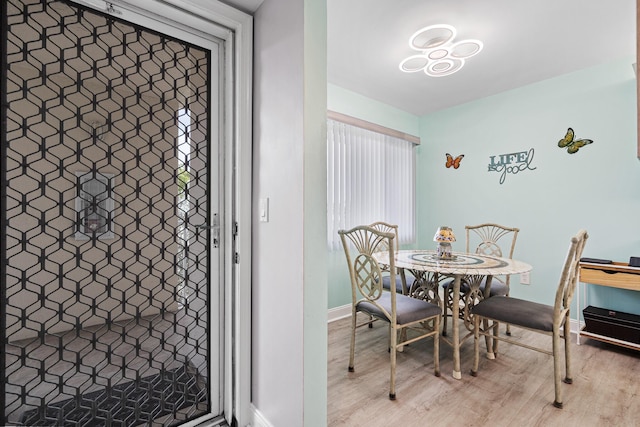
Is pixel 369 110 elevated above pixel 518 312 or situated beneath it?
elevated above

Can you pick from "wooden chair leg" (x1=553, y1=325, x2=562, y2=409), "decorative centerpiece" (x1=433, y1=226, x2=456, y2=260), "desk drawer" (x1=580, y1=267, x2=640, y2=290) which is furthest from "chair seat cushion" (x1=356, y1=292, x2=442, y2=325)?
"desk drawer" (x1=580, y1=267, x2=640, y2=290)

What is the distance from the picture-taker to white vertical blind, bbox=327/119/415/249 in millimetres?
3264

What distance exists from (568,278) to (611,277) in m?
1.10

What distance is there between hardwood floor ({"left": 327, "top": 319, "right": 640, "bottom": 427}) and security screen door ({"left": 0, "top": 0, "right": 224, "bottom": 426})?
864 mm

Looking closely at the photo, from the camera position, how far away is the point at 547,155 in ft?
10.2

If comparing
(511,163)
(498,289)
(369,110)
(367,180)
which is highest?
(369,110)

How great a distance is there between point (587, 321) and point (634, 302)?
0.46 metres

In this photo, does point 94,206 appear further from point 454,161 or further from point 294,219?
point 454,161

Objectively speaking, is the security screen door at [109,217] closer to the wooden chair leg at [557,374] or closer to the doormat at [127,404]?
the doormat at [127,404]

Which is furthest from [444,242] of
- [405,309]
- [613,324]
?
[613,324]

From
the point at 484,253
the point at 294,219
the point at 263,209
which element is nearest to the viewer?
the point at 294,219

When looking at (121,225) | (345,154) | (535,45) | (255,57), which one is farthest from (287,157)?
(535,45)

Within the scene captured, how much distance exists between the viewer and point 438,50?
7.92 feet

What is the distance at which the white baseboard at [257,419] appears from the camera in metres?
1.47
